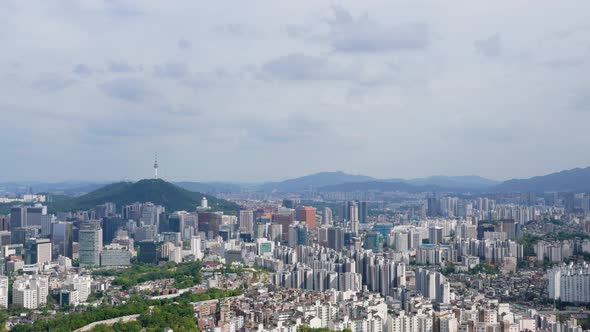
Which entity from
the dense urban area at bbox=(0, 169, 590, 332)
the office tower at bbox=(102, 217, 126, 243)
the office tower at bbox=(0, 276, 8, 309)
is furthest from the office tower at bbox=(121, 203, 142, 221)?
the office tower at bbox=(0, 276, 8, 309)

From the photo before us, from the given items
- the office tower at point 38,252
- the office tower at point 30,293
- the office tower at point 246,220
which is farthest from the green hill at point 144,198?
the office tower at point 30,293

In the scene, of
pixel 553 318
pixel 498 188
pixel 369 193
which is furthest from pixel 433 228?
Result: pixel 369 193

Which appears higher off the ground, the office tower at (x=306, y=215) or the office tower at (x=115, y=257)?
the office tower at (x=306, y=215)

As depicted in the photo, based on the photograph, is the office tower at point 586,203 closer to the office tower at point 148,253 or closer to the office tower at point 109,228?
the office tower at point 148,253

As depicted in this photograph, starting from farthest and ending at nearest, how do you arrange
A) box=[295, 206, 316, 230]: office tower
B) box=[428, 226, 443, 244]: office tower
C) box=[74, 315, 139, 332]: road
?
box=[295, 206, 316, 230]: office tower
box=[428, 226, 443, 244]: office tower
box=[74, 315, 139, 332]: road

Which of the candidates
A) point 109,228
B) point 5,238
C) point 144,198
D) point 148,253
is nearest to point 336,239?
point 148,253

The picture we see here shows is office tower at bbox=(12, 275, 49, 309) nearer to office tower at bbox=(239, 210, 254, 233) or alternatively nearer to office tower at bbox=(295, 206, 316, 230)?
office tower at bbox=(239, 210, 254, 233)
